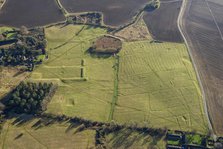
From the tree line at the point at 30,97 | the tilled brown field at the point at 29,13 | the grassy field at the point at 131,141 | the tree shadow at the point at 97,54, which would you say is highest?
the tilled brown field at the point at 29,13

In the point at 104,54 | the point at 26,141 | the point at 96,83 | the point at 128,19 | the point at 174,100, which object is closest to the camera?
the point at 26,141

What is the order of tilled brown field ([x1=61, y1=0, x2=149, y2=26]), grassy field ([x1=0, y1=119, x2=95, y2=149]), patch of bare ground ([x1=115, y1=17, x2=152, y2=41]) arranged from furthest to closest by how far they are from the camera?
1. tilled brown field ([x1=61, y1=0, x2=149, y2=26])
2. patch of bare ground ([x1=115, y1=17, x2=152, y2=41])
3. grassy field ([x1=0, y1=119, x2=95, y2=149])

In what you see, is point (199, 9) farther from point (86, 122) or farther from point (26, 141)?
point (26, 141)

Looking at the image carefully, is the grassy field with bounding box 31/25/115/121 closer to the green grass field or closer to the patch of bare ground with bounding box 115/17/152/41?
the green grass field

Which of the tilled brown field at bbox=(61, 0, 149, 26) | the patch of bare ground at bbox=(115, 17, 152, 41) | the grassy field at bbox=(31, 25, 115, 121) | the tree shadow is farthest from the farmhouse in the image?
the tilled brown field at bbox=(61, 0, 149, 26)

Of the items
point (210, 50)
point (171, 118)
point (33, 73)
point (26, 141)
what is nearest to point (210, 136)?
point (171, 118)

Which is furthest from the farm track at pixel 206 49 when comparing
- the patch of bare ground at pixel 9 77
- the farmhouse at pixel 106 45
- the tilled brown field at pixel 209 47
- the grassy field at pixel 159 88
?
the patch of bare ground at pixel 9 77

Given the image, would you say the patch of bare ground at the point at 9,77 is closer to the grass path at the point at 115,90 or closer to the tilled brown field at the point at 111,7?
the grass path at the point at 115,90
